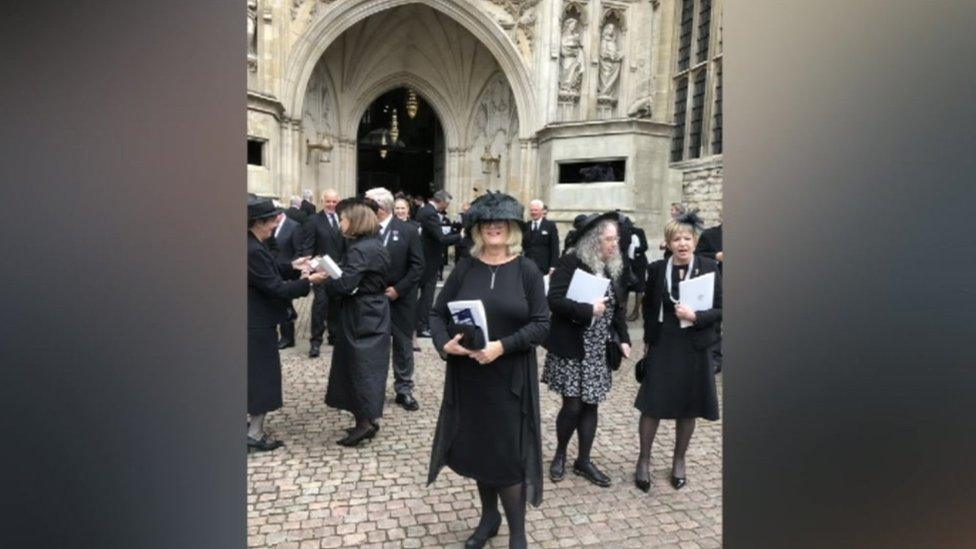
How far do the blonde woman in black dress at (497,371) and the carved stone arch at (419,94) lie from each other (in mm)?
13591

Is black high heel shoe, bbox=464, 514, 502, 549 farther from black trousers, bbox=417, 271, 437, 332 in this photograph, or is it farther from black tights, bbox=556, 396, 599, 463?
black trousers, bbox=417, 271, 437, 332

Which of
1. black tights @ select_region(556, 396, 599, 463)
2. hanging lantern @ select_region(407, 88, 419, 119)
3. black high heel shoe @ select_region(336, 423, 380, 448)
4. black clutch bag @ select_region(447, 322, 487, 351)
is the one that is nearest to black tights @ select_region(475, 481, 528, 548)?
black clutch bag @ select_region(447, 322, 487, 351)

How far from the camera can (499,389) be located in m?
2.87

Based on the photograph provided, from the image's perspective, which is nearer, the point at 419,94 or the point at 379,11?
the point at 379,11

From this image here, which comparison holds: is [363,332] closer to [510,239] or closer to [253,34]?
[510,239]

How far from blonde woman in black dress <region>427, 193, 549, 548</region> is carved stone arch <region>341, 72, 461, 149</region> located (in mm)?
13591

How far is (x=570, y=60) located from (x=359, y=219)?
34.3ft

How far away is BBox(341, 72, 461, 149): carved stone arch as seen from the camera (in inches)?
621

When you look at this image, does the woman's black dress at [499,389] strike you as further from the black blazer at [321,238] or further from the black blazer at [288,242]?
the black blazer at [288,242]

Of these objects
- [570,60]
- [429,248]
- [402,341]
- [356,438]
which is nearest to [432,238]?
[429,248]
